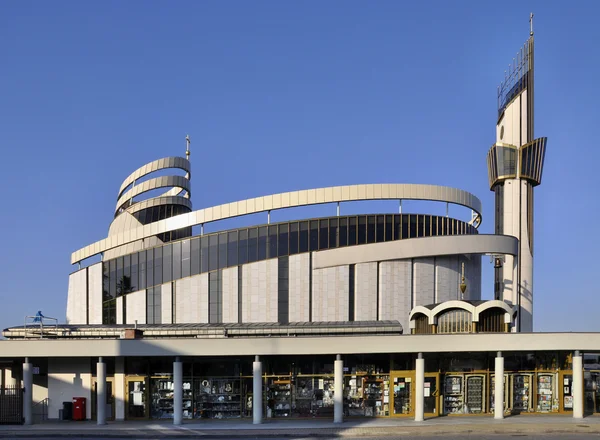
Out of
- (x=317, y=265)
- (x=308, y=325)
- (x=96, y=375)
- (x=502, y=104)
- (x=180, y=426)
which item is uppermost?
(x=502, y=104)

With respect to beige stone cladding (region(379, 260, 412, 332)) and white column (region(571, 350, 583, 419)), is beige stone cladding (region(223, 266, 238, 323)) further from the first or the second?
white column (region(571, 350, 583, 419))

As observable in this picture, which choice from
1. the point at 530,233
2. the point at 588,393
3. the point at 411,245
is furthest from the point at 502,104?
the point at 588,393

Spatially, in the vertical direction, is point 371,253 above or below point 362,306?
above

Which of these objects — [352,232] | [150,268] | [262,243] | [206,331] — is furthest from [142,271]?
[352,232]

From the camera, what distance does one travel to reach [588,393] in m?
33.5

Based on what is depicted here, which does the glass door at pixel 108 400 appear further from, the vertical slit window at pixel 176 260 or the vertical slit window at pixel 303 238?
the vertical slit window at pixel 303 238

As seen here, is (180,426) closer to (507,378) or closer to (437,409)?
(437,409)

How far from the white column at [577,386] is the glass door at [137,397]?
21.3 m

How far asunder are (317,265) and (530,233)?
54.5ft

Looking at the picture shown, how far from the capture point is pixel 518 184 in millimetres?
47531

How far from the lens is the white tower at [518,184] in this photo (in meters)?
46.4

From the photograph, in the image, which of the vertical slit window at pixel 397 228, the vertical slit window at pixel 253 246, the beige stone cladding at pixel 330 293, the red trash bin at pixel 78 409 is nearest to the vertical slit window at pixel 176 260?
the vertical slit window at pixel 253 246

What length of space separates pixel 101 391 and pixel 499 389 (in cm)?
1920

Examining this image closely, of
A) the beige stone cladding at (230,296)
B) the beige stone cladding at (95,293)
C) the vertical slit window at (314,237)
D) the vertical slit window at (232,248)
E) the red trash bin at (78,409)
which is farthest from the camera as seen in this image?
the beige stone cladding at (95,293)
